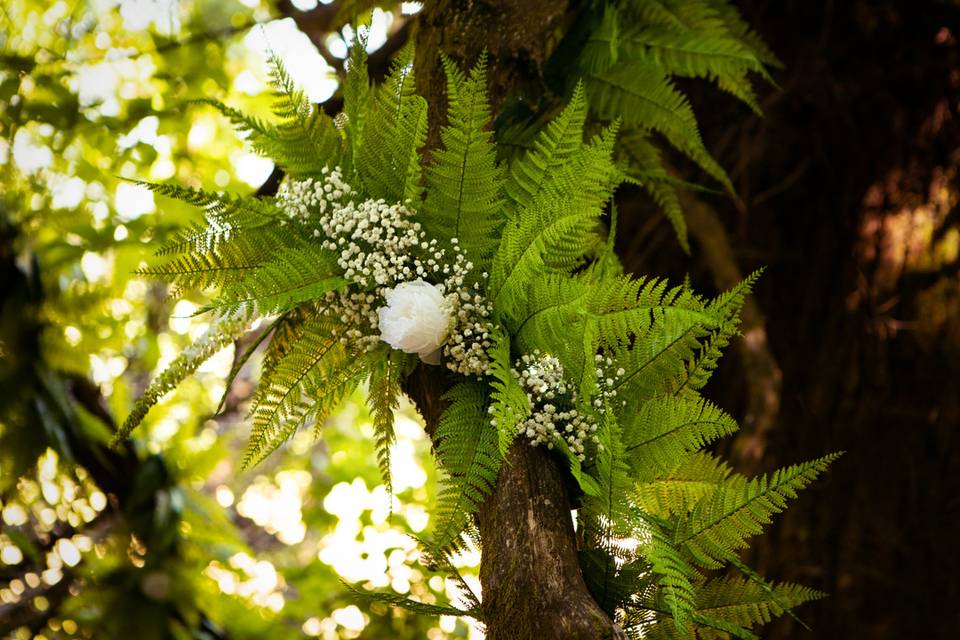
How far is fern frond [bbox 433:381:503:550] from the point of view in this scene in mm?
729

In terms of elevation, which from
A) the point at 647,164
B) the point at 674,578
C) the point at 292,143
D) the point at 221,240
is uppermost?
the point at 647,164

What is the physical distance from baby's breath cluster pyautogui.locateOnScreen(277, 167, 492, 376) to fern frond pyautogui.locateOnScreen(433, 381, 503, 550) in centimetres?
4

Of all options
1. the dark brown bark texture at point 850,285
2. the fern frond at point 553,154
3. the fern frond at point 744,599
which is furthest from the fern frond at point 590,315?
the dark brown bark texture at point 850,285

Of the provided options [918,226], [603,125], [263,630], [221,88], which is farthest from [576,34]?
[263,630]

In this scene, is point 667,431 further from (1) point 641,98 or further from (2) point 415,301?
(1) point 641,98

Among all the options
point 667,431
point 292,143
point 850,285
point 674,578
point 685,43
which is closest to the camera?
point 674,578

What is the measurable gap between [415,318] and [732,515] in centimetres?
33

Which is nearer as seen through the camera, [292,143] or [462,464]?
[462,464]

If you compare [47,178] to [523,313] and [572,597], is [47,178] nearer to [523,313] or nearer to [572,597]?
[523,313]

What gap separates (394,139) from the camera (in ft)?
2.73

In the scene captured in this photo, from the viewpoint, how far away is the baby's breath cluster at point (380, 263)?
0.79 metres

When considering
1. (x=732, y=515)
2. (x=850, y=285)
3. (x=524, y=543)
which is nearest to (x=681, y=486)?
(x=732, y=515)

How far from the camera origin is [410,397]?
88 centimetres

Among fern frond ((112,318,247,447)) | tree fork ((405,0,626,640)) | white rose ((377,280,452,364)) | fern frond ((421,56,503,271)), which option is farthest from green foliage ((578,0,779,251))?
fern frond ((112,318,247,447))
